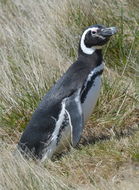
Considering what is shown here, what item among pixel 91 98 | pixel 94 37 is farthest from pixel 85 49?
pixel 91 98

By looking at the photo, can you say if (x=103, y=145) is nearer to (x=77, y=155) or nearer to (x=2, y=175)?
(x=77, y=155)

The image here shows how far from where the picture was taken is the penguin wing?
13.9 feet

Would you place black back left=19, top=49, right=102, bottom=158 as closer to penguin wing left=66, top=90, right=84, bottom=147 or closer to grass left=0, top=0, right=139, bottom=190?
penguin wing left=66, top=90, right=84, bottom=147

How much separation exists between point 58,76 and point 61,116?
72cm

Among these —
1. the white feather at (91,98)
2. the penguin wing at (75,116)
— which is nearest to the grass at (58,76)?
the penguin wing at (75,116)

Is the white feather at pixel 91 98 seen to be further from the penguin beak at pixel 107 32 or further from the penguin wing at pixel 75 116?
the penguin beak at pixel 107 32

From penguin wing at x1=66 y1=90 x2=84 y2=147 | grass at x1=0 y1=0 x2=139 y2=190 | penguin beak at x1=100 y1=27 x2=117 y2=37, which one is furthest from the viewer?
penguin beak at x1=100 y1=27 x2=117 y2=37

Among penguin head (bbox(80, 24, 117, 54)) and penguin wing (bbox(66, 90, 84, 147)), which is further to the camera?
penguin head (bbox(80, 24, 117, 54))

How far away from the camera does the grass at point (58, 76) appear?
146 inches

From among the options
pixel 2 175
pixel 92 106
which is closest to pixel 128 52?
pixel 92 106

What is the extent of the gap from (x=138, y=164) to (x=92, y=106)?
73cm

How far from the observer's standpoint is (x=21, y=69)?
5004 mm

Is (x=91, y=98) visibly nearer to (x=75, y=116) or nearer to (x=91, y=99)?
(x=91, y=99)

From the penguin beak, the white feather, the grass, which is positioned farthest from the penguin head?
the grass
